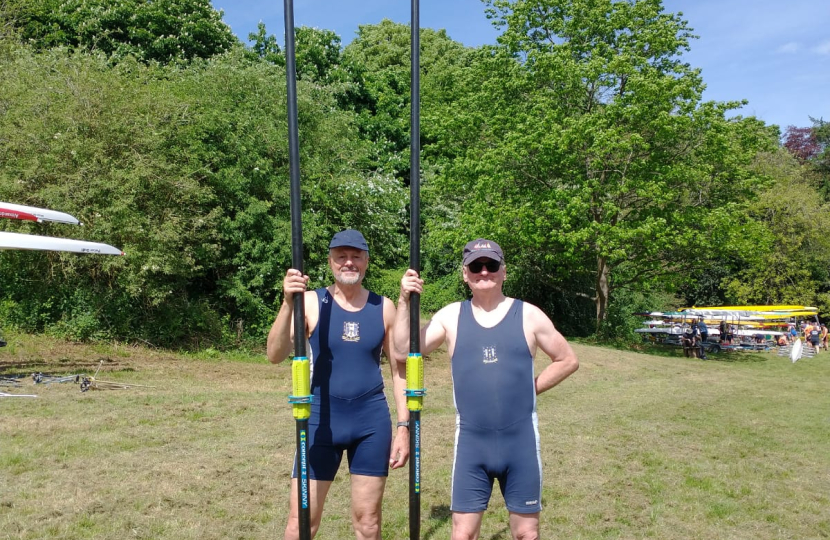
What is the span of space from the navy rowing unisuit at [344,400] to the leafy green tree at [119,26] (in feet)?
82.0

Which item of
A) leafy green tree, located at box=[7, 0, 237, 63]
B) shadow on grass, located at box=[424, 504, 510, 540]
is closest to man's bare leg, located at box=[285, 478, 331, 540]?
shadow on grass, located at box=[424, 504, 510, 540]

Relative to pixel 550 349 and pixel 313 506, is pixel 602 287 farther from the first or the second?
pixel 313 506

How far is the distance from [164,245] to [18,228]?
3.31 meters

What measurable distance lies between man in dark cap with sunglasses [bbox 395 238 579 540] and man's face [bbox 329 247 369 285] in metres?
0.31

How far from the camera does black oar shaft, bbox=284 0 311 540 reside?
11.8 ft

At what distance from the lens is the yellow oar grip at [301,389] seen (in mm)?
3582

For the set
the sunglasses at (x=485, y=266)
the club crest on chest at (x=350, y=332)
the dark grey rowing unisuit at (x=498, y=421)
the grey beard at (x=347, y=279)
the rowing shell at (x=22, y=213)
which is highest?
the rowing shell at (x=22, y=213)

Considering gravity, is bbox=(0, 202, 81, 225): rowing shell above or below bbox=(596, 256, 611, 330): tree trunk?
above

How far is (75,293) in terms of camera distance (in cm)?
1725

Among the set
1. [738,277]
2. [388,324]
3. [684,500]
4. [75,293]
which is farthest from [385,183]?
[738,277]

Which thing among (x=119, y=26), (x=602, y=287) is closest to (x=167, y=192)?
(x=119, y=26)

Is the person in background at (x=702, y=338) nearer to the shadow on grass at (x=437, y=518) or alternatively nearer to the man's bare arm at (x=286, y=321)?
the shadow on grass at (x=437, y=518)

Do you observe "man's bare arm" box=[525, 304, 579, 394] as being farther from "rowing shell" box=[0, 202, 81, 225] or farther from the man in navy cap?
"rowing shell" box=[0, 202, 81, 225]

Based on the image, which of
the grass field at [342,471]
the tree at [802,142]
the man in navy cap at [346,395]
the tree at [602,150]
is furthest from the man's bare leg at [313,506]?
the tree at [802,142]
